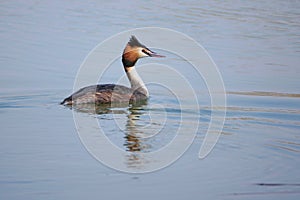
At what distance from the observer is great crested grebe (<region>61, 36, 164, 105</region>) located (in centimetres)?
1107

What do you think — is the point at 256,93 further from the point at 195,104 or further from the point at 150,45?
the point at 150,45

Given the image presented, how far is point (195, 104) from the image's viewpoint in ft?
37.1

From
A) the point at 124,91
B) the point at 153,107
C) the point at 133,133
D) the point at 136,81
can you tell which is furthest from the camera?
the point at 136,81

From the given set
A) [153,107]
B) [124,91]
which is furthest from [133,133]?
[124,91]

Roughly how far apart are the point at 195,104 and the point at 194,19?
6881 mm

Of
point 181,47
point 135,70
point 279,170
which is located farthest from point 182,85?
point 279,170

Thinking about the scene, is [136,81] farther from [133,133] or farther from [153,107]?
[133,133]

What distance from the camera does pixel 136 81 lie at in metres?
12.2

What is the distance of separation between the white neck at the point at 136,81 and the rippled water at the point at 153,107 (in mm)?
272

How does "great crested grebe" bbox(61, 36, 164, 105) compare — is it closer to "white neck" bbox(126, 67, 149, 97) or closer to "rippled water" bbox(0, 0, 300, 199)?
"white neck" bbox(126, 67, 149, 97)

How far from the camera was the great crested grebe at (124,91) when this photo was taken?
11070mm

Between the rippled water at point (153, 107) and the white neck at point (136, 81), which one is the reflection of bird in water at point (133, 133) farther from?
the white neck at point (136, 81)

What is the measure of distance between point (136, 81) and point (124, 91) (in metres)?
0.67

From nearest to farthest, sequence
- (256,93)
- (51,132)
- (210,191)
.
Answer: (210,191) < (51,132) < (256,93)
